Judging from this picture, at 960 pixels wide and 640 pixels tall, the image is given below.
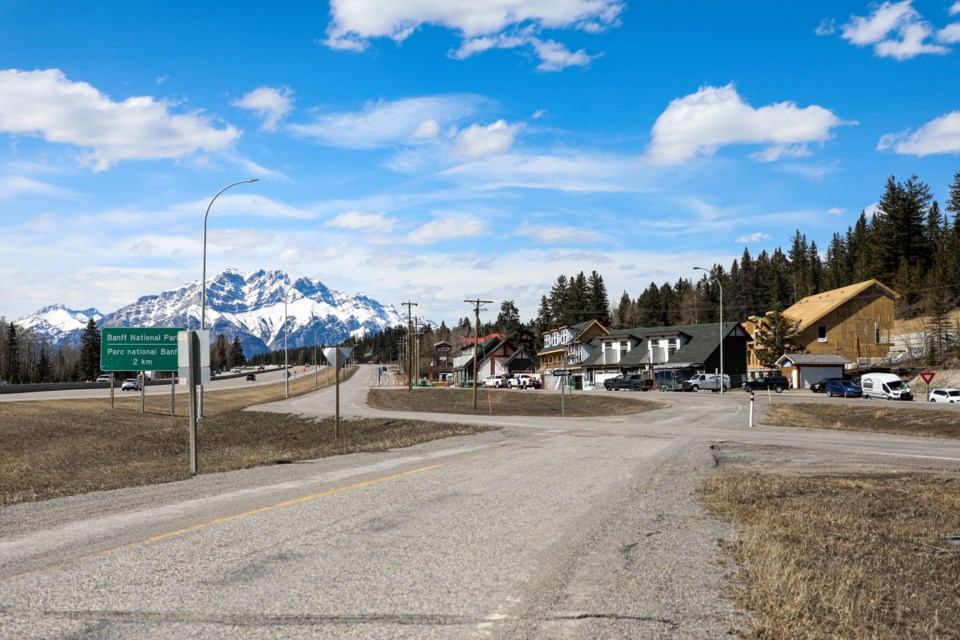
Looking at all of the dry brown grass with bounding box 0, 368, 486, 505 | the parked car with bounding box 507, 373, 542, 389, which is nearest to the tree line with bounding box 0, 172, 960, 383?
the parked car with bounding box 507, 373, 542, 389

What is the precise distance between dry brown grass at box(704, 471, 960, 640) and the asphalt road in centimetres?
42

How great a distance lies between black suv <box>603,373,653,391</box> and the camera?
76.3m

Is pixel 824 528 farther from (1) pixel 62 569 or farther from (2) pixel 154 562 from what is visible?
(1) pixel 62 569

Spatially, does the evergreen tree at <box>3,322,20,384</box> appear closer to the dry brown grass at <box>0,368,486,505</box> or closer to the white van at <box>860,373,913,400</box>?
the dry brown grass at <box>0,368,486,505</box>

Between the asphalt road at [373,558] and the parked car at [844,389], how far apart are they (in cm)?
5105

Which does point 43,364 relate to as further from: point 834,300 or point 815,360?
point 834,300

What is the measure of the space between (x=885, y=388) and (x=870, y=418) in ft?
67.6

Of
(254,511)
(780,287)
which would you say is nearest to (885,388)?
(254,511)

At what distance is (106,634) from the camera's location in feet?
15.9

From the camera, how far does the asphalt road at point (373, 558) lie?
5211mm

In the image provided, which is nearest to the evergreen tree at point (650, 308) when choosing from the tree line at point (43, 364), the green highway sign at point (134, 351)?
the tree line at point (43, 364)

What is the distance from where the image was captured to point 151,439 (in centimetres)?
3525

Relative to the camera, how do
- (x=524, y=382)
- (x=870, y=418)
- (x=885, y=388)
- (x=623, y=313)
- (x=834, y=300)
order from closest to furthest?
(x=870, y=418), (x=885, y=388), (x=834, y=300), (x=524, y=382), (x=623, y=313)

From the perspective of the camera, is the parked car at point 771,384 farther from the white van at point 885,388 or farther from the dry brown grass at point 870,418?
the dry brown grass at point 870,418
